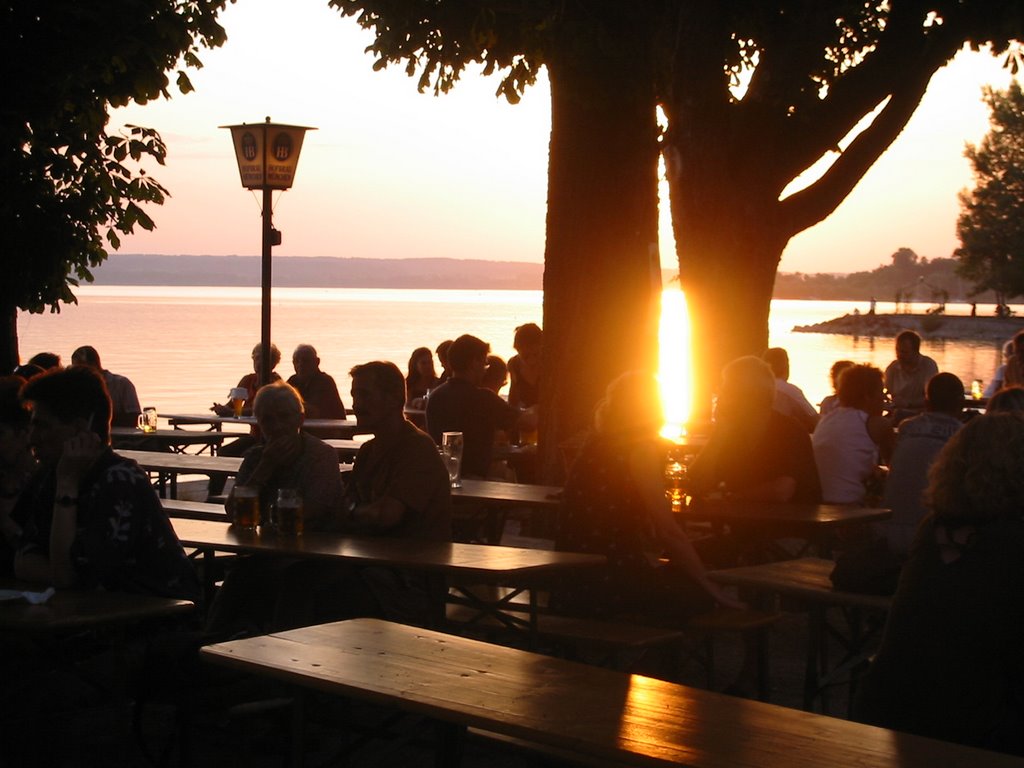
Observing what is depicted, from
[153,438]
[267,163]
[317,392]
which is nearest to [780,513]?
[153,438]

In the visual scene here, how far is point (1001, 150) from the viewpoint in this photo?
6275 cm

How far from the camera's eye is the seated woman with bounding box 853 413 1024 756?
3488 mm

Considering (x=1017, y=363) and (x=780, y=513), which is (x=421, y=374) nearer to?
(x=1017, y=363)

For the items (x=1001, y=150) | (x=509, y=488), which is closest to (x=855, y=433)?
(x=509, y=488)

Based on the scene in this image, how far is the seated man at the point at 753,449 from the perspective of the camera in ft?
23.0

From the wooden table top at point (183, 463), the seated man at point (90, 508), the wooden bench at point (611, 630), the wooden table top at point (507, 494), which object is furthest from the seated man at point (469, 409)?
the seated man at point (90, 508)

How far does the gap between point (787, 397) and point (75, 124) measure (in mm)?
6181

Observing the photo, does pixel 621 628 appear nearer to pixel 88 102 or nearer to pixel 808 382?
pixel 88 102

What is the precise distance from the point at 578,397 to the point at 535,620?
476cm

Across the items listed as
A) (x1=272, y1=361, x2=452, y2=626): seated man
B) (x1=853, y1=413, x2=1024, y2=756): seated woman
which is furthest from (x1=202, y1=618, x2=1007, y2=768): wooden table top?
(x1=272, y1=361, x2=452, y2=626): seated man

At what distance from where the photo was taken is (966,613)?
3.51 metres

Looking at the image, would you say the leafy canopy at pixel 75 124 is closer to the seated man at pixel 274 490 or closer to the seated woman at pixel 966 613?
the seated man at pixel 274 490

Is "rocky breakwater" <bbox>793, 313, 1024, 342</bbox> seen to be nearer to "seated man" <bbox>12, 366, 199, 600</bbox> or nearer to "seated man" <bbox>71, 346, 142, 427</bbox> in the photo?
"seated man" <bbox>71, 346, 142, 427</bbox>

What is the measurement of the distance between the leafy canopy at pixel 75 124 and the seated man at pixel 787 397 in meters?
5.04
